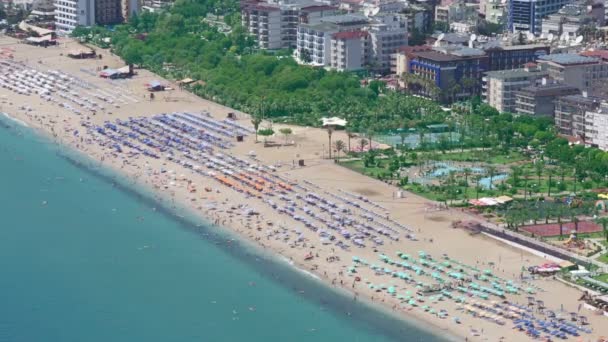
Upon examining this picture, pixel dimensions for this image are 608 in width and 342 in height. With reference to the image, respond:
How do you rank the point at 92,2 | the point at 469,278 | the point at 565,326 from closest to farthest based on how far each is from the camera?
the point at 565,326
the point at 469,278
the point at 92,2

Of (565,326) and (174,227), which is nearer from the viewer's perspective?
(565,326)

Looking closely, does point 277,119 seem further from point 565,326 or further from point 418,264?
point 565,326

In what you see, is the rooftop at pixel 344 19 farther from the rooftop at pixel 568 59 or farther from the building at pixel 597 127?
the building at pixel 597 127

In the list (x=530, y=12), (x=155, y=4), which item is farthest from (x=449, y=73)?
(x=155, y=4)

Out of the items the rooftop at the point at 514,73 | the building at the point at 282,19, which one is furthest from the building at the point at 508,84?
the building at the point at 282,19

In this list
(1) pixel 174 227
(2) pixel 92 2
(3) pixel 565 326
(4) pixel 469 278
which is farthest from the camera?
(2) pixel 92 2

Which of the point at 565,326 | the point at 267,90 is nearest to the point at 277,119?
the point at 267,90
